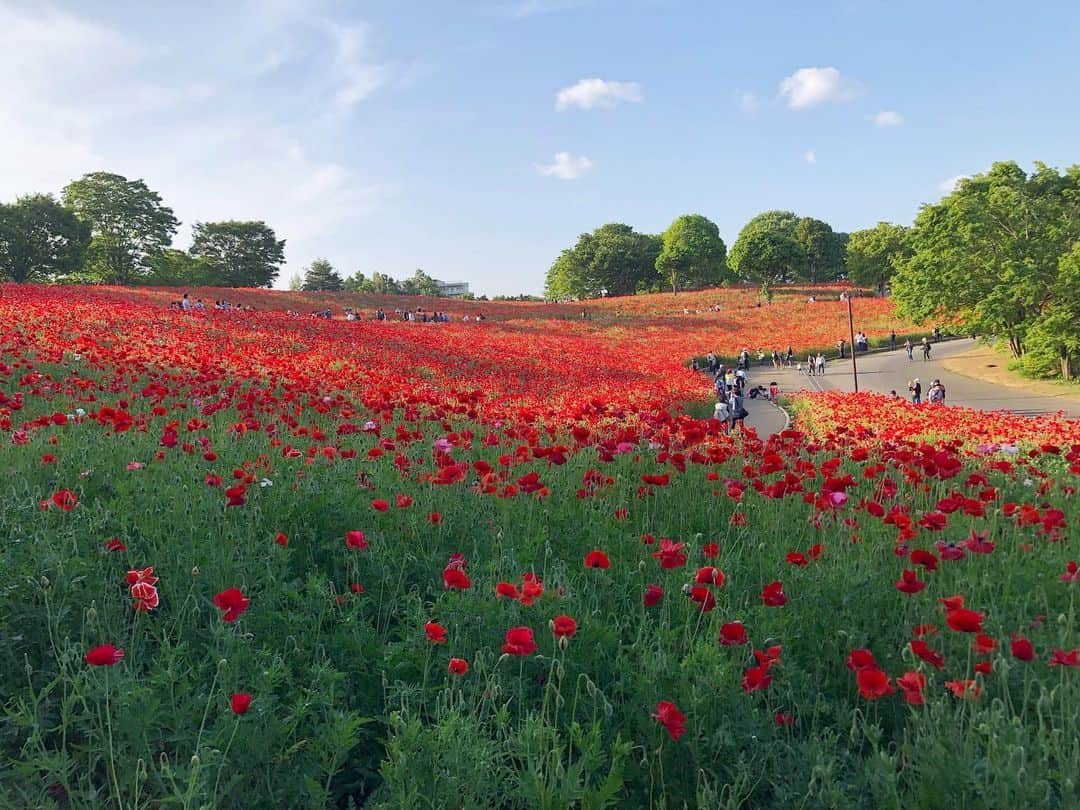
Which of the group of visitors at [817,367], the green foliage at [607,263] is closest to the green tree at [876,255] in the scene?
the green foliage at [607,263]

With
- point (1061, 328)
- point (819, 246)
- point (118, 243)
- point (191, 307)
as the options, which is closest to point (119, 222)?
point (118, 243)

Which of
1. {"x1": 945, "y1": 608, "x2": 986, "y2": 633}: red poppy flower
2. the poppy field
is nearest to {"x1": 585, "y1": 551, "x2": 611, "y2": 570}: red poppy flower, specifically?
the poppy field

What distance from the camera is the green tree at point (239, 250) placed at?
2719 inches

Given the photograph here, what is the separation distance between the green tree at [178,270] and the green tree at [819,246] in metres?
68.8

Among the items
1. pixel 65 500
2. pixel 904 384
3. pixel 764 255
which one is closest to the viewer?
pixel 65 500

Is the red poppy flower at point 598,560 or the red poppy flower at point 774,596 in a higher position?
the red poppy flower at point 598,560

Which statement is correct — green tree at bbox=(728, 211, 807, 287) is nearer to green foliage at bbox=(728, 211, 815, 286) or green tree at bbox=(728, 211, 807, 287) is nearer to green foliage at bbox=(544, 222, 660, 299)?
green foliage at bbox=(728, 211, 815, 286)

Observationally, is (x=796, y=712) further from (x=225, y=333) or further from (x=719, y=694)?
(x=225, y=333)

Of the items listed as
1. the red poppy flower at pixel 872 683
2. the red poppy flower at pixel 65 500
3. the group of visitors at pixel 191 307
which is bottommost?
the red poppy flower at pixel 872 683

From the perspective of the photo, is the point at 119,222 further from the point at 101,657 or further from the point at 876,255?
the point at 876,255

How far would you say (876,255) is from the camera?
69.6 meters

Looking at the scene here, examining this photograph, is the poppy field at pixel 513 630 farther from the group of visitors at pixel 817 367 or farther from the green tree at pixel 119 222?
the green tree at pixel 119 222

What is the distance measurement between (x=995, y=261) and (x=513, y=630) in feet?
109

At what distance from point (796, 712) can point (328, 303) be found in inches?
1838
